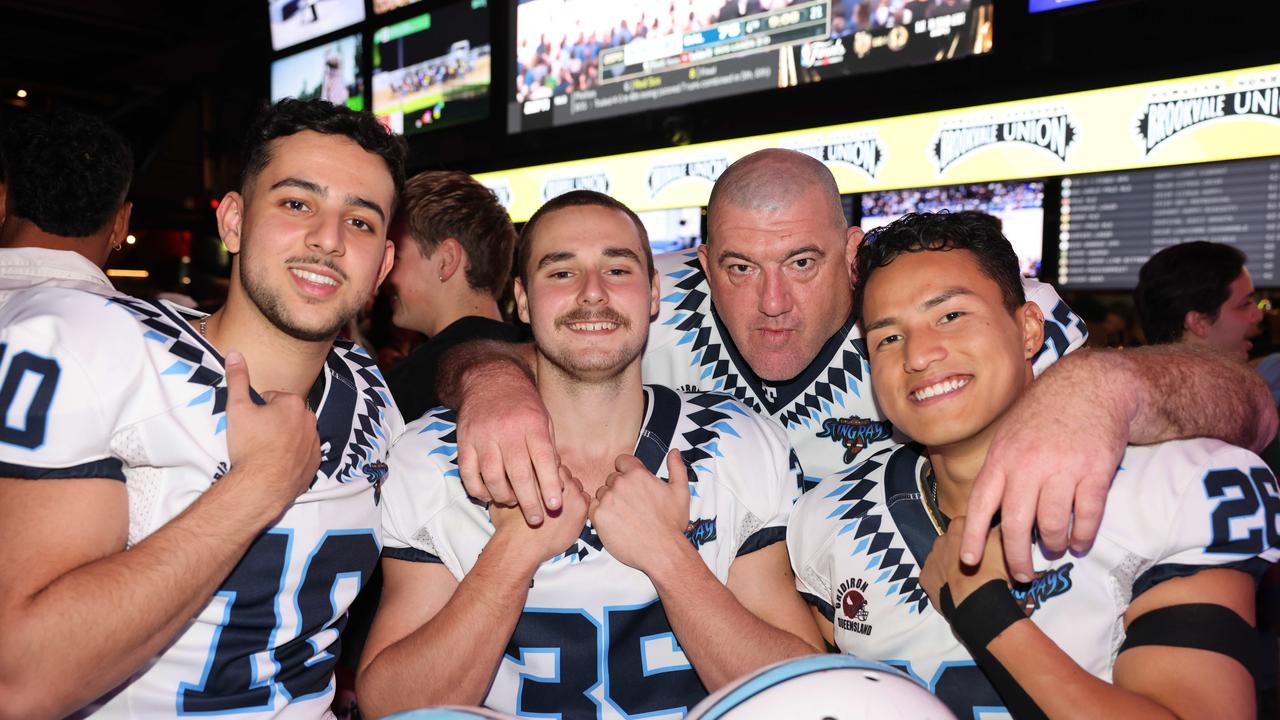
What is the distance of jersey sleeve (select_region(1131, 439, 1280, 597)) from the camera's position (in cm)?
158

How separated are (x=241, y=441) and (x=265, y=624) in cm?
40

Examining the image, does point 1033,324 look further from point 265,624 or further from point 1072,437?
point 265,624

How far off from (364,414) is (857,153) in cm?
310

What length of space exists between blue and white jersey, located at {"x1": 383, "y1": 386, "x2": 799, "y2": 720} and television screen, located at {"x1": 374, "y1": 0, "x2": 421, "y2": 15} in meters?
5.33

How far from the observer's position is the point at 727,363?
105 inches

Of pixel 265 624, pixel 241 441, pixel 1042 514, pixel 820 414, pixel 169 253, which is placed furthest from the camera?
pixel 169 253

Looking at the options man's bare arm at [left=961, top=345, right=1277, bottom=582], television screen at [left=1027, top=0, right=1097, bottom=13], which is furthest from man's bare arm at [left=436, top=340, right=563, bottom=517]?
television screen at [left=1027, top=0, right=1097, bottom=13]

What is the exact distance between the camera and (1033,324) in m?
2.00

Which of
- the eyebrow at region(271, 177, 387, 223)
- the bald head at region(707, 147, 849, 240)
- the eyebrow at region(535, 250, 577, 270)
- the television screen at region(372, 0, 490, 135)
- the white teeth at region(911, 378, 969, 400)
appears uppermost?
the television screen at region(372, 0, 490, 135)

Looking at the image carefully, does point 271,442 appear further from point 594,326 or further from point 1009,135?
point 1009,135

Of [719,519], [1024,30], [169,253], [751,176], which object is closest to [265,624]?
[719,519]

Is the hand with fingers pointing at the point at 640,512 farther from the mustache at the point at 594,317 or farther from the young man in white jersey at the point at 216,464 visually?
the young man in white jersey at the point at 216,464

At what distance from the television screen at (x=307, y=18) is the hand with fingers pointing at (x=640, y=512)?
6039 millimetres

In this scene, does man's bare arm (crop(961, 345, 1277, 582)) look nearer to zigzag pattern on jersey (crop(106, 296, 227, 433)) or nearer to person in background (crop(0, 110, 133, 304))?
zigzag pattern on jersey (crop(106, 296, 227, 433))
